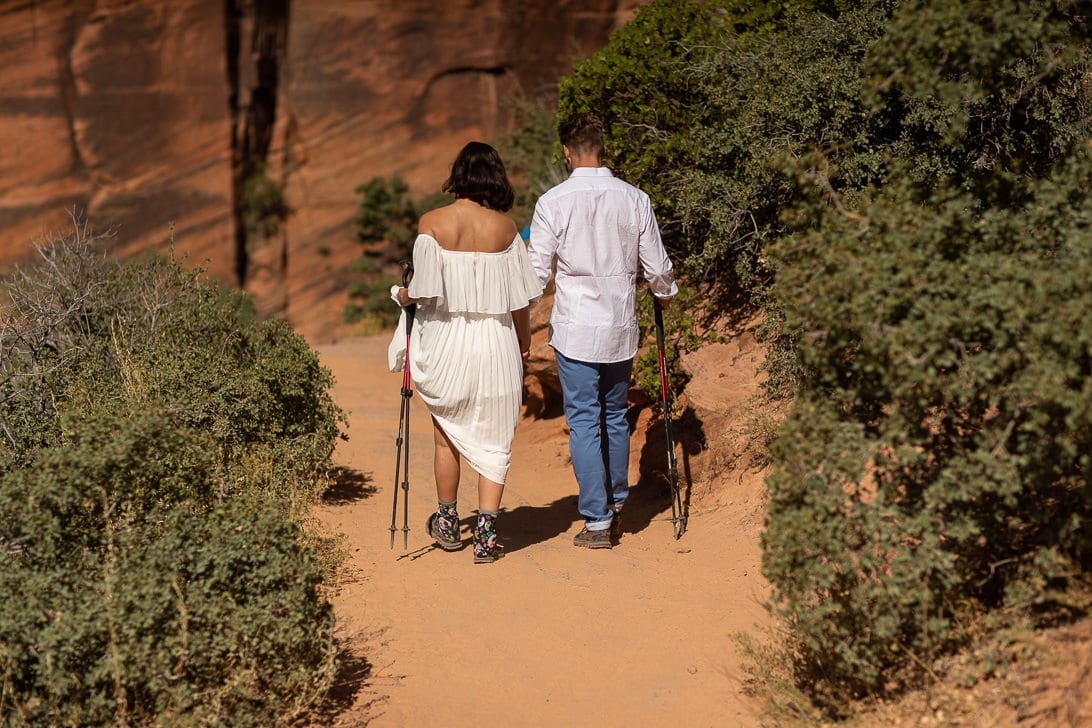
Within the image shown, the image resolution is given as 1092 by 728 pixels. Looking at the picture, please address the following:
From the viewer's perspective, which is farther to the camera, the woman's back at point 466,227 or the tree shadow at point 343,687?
the woman's back at point 466,227

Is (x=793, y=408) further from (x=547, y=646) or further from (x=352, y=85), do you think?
(x=352, y=85)

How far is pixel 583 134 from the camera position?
5.63 m

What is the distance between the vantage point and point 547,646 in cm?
469

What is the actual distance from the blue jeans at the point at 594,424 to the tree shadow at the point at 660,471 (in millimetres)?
618

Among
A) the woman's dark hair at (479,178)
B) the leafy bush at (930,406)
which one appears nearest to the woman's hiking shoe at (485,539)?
the woman's dark hair at (479,178)

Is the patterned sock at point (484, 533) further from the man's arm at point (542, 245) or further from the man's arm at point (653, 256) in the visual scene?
the man's arm at point (653, 256)

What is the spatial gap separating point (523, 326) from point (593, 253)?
521 mm

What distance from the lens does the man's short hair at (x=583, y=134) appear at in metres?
5.63

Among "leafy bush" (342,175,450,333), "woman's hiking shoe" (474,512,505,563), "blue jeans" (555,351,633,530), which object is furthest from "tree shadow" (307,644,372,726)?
"leafy bush" (342,175,450,333)

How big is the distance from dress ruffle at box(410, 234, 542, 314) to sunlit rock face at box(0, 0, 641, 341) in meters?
13.7

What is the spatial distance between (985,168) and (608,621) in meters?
3.62

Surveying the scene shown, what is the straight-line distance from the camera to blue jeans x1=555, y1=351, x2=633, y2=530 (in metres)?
5.74

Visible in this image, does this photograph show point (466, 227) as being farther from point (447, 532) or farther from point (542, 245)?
point (447, 532)

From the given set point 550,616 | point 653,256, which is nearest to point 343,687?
point 550,616
